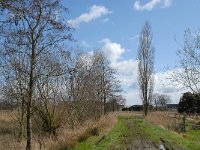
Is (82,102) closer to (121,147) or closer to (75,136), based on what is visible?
(75,136)

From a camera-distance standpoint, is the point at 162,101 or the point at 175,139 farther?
the point at 162,101

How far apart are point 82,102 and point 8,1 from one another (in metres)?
30.1

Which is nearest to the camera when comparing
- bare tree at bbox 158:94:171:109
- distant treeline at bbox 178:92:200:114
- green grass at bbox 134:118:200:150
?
green grass at bbox 134:118:200:150

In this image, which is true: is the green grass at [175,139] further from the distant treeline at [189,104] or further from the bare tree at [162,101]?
the bare tree at [162,101]

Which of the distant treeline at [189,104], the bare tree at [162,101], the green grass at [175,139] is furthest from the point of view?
the bare tree at [162,101]

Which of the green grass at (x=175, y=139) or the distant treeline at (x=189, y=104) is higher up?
the distant treeline at (x=189, y=104)

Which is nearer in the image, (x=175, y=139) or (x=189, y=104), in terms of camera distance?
(x=175, y=139)

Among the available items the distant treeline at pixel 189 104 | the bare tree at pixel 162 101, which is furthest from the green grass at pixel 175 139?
the bare tree at pixel 162 101

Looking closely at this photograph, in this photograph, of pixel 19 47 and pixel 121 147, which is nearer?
pixel 121 147

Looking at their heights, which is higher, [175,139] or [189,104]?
[189,104]

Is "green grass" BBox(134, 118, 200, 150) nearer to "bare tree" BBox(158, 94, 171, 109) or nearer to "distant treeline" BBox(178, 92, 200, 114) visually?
"distant treeline" BBox(178, 92, 200, 114)

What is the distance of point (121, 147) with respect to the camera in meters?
19.2

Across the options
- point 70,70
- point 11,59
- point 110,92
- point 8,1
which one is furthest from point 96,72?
point 8,1

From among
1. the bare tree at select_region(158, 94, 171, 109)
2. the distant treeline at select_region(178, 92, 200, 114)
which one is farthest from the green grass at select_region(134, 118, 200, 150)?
the bare tree at select_region(158, 94, 171, 109)
